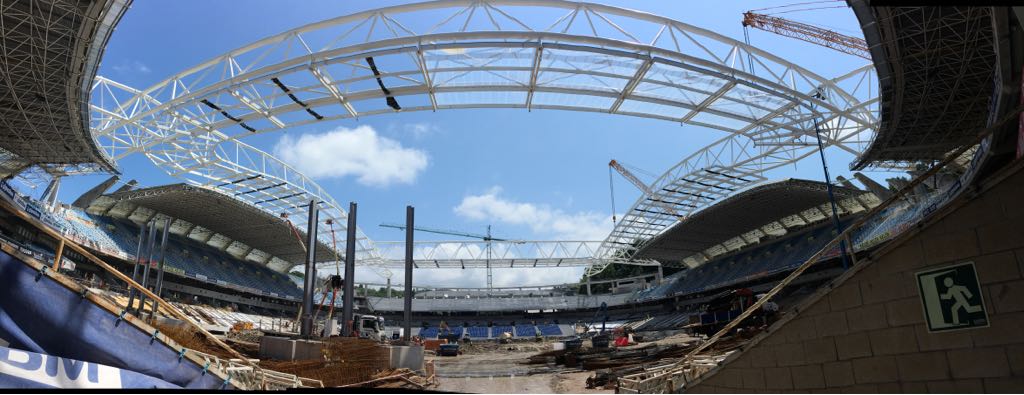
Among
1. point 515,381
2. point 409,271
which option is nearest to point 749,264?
point 409,271

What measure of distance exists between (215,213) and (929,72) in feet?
181

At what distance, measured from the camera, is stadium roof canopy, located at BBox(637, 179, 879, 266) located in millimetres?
45500

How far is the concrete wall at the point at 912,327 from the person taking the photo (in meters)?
6.19

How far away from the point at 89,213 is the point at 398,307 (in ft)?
132

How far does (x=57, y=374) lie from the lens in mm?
5664

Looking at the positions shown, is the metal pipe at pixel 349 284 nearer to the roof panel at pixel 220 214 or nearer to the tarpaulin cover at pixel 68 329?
the tarpaulin cover at pixel 68 329

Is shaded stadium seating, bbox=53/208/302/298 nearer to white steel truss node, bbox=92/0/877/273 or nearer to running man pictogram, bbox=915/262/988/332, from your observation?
white steel truss node, bbox=92/0/877/273

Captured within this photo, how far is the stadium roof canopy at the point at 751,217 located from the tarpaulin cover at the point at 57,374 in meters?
44.5

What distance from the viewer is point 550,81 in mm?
23531


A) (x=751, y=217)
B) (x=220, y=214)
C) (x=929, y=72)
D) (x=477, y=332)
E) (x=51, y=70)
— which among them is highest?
(x=220, y=214)

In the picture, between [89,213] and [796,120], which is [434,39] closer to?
[796,120]

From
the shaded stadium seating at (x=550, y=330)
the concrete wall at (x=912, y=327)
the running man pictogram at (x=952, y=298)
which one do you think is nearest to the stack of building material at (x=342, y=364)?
the concrete wall at (x=912, y=327)

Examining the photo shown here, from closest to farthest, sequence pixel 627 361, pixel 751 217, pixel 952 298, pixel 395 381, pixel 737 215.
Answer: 1. pixel 952 298
2. pixel 395 381
3. pixel 627 361
4. pixel 737 215
5. pixel 751 217

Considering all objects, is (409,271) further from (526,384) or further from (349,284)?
(526,384)
